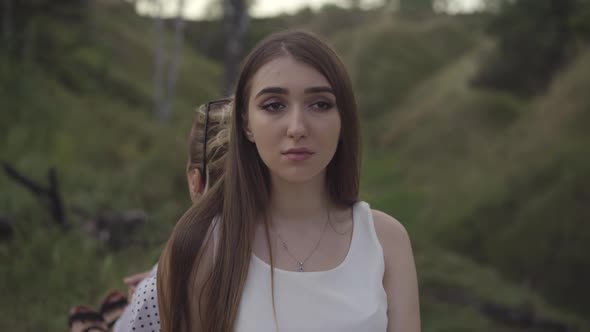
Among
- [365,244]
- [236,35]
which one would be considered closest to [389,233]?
[365,244]

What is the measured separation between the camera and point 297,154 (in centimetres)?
202

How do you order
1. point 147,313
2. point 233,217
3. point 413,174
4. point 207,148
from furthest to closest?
point 413,174 → point 207,148 → point 147,313 → point 233,217

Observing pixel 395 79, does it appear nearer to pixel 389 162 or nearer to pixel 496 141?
pixel 389 162

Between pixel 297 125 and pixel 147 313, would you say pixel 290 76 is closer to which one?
pixel 297 125

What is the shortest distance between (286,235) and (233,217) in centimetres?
18

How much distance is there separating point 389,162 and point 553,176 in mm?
8856

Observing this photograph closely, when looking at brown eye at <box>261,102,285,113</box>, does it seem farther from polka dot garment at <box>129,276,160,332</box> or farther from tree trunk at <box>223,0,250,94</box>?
tree trunk at <box>223,0,250,94</box>

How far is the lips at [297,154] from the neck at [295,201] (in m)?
0.18

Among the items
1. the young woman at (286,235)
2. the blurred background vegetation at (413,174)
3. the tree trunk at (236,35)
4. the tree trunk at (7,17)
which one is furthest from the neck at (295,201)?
the tree trunk at (7,17)

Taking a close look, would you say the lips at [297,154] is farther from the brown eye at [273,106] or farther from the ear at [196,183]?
the ear at [196,183]

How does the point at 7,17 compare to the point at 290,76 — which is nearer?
the point at 290,76

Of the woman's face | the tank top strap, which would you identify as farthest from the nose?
the tank top strap

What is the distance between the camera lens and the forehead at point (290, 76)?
202cm

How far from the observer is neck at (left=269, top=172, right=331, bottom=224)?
2186mm
